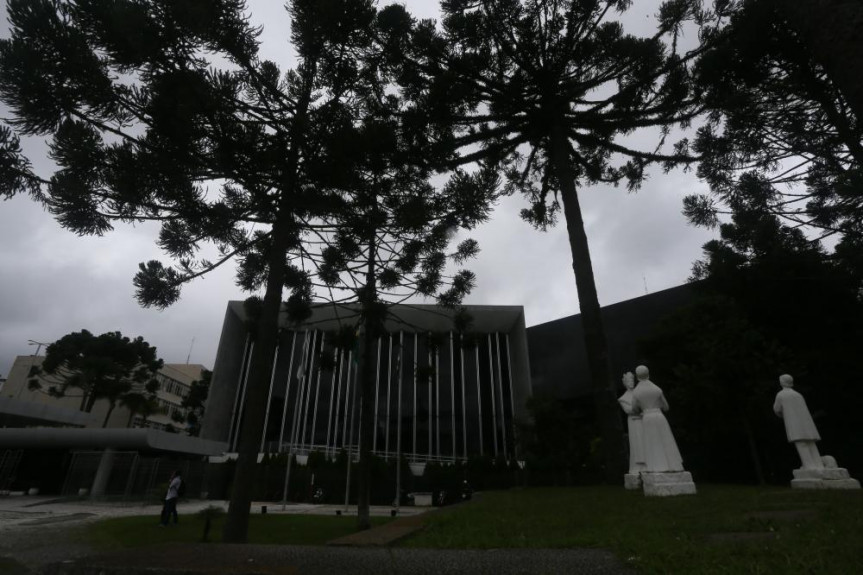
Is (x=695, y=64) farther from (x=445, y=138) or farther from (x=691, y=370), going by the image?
(x=691, y=370)

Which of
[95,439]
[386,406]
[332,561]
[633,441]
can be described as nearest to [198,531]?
[633,441]

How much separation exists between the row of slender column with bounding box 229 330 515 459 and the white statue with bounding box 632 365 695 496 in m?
22.0

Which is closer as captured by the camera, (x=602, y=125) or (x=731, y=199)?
(x=731, y=199)

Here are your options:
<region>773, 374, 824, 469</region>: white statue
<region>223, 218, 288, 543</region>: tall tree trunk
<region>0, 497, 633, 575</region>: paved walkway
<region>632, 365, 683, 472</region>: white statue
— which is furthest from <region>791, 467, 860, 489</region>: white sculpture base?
<region>223, 218, 288, 543</region>: tall tree trunk

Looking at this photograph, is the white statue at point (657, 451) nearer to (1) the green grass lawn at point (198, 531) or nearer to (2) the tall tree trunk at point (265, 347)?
(1) the green grass lawn at point (198, 531)

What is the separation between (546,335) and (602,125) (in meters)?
19.7

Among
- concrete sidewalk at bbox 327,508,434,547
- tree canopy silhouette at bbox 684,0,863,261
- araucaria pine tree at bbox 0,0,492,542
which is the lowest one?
concrete sidewalk at bbox 327,508,434,547

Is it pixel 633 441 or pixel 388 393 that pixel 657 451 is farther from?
pixel 388 393

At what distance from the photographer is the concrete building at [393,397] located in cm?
2991

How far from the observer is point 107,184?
21.2 feet

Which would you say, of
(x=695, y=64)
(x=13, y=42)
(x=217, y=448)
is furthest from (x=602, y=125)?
(x=217, y=448)

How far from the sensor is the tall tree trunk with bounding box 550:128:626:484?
981 cm

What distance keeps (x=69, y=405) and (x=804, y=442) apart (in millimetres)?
59016

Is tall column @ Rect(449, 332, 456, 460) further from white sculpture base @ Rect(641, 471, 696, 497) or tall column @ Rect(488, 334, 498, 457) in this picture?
white sculpture base @ Rect(641, 471, 696, 497)
